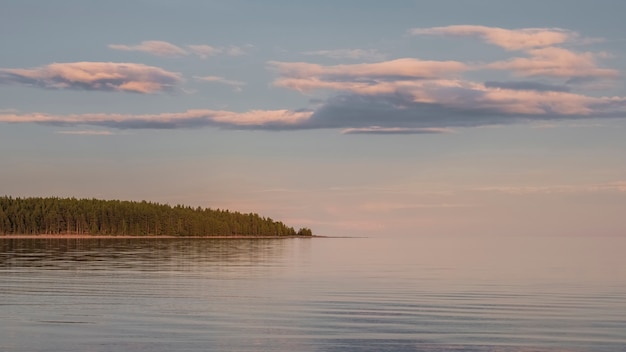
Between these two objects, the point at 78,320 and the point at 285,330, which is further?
the point at 78,320

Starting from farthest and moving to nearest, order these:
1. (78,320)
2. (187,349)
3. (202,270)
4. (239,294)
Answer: (202,270) → (239,294) → (78,320) → (187,349)

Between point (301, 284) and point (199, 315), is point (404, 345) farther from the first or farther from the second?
point (301, 284)

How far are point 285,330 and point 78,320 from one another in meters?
10.3

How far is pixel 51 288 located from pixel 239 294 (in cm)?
1329

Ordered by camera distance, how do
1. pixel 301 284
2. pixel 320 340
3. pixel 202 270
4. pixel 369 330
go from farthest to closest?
pixel 202 270
pixel 301 284
pixel 369 330
pixel 320 340

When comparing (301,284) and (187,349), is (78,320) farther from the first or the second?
(301,284)

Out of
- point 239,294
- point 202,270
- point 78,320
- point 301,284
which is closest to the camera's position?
point 78,320

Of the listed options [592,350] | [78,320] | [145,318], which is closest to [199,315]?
[145,318]

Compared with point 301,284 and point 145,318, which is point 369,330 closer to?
point 145,318

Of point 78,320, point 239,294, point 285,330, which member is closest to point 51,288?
point 239,294

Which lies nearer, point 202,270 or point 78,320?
point 78,320

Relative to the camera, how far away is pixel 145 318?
40.8 m

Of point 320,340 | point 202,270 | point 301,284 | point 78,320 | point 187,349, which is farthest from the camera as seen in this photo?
point 202,270

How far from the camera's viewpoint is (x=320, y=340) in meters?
34.4
